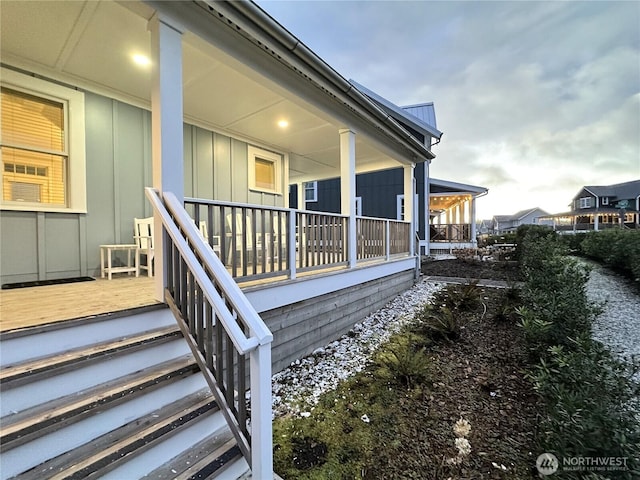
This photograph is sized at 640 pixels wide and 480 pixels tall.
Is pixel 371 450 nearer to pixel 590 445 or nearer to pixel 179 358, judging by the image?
pixel 590 445

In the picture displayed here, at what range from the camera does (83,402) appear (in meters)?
1.58

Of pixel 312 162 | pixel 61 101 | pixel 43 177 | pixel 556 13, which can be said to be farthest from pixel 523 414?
pixel 556 13

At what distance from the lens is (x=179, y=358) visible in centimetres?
215

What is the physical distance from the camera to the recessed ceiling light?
3203 mm

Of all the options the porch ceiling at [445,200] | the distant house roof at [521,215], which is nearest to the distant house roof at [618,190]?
the distant house roof at [521,215]

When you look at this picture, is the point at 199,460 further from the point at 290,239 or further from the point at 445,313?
the point at 445,313

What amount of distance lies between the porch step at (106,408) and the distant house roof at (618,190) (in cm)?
4532

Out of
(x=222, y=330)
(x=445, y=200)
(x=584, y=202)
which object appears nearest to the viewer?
(x=222, y=330)

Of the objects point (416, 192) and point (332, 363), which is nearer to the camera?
point (332, 363)

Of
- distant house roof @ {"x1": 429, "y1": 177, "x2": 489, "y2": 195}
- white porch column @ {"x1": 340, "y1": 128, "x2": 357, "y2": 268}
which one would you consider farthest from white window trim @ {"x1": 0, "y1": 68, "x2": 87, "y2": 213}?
distant house roof @ {"x1": 429, "y1": 177, "x2": 489, "y2": 195}

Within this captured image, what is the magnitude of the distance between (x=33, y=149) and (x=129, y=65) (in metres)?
1.55

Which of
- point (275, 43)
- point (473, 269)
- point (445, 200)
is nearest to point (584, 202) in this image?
point (445, 200)

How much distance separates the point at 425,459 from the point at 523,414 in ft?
3.89

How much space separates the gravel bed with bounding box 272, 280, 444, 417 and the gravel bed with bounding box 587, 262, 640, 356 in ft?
9.41
